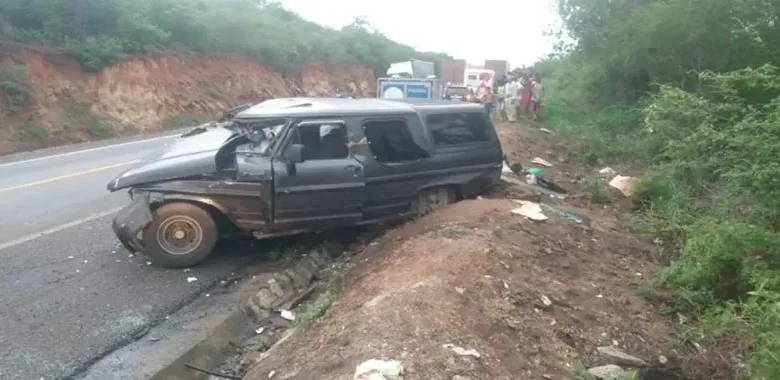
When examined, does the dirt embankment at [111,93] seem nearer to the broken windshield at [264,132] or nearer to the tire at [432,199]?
the broken windshield at [264,132]

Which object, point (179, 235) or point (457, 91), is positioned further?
point (457, 91)

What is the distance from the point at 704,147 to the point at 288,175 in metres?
5.11

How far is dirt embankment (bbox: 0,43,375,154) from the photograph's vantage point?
62.5 feet

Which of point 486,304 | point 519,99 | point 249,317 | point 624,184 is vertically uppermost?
point 519,99

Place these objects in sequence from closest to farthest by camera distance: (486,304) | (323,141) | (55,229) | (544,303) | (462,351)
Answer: (462,351) < (486,304) < (544,303) < (323,141) < (55,229)

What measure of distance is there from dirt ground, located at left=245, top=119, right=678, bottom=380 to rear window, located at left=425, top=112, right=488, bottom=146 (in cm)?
85

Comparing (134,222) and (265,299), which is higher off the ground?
(134,222)

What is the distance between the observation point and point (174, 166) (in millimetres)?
7008

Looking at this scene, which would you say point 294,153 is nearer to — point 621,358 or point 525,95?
point 621,358

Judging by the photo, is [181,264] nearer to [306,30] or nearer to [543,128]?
[543,128]

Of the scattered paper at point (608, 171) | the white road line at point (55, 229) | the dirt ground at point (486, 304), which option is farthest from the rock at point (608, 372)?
the scattered paper at point (608, 171)

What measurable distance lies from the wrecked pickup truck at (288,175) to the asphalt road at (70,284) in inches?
18.4

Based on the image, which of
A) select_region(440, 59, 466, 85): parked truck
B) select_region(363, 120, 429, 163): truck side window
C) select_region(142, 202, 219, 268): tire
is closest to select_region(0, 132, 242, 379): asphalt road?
select_region(142, 202, 219, 268): tire

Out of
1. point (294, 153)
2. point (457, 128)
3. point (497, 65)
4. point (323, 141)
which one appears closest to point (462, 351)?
point (294, 153)
